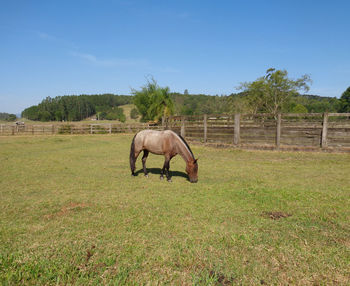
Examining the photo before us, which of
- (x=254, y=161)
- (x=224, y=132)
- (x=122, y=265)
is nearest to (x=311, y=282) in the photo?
(x=122, y=265)

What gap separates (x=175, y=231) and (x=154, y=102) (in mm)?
31635

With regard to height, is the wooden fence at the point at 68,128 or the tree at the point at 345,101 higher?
the tree at the point at 345,101

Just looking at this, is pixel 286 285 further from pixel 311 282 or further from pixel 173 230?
Answer: pixel 173 230

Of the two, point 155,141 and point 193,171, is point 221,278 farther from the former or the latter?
point 155,141

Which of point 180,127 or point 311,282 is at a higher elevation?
point 180,127

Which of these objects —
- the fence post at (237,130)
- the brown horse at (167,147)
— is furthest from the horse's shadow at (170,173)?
the fence post at (237,130)

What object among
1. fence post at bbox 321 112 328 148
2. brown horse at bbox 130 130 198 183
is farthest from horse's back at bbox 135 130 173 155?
fence post at bbox 321 112 328 148

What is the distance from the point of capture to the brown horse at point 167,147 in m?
7.03

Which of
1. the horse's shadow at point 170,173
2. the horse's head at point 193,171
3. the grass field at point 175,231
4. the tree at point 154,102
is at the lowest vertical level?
the horse's shadow at point 170,173

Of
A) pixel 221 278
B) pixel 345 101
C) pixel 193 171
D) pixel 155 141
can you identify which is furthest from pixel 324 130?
pixel 345 101

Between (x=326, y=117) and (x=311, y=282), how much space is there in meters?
12.1

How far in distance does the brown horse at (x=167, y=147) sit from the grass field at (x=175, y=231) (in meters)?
0.57

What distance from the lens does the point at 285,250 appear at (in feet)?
10.4

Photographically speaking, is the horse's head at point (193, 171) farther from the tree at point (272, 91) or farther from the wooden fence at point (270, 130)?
the tree at point (272, 91)
